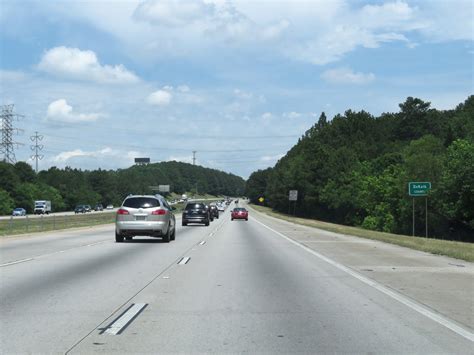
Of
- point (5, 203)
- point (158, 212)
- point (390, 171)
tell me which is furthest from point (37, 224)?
point (5, 203)

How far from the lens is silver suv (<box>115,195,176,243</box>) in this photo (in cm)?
2452

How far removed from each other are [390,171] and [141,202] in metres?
64.9

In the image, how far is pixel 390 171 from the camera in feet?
277

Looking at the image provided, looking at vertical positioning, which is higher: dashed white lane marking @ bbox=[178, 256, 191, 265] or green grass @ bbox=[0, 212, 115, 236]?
dashed white lane marking @ bbox=[178, 256, 191, 265]

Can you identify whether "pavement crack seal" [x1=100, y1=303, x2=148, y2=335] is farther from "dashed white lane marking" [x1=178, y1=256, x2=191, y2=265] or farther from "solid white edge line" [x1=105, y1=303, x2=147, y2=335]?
"dashed white lane marking" [x1=178, y1=256, x2=191, y2=265]

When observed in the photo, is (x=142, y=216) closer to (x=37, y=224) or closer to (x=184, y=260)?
(x=184, y=260)

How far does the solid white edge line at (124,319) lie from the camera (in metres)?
7.67

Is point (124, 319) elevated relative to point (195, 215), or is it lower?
lower

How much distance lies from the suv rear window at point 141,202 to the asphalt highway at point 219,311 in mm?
8466

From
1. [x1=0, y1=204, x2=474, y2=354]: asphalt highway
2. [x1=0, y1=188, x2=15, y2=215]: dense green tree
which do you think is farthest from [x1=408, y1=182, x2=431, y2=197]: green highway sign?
[x1=0, y1=188, x2=15, y2=215]: dense green tree

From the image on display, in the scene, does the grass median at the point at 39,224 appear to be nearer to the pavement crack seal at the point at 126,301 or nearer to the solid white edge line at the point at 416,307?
the pavement crack seal at the point at 126,301

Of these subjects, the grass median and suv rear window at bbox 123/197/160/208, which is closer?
suv rear window at bbox 123/197/160/208

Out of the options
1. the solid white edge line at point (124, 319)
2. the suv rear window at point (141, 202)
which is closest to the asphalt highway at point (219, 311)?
the solid white edge line at point (124, 319)

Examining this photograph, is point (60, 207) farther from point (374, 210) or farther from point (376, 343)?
point (376, 343)
